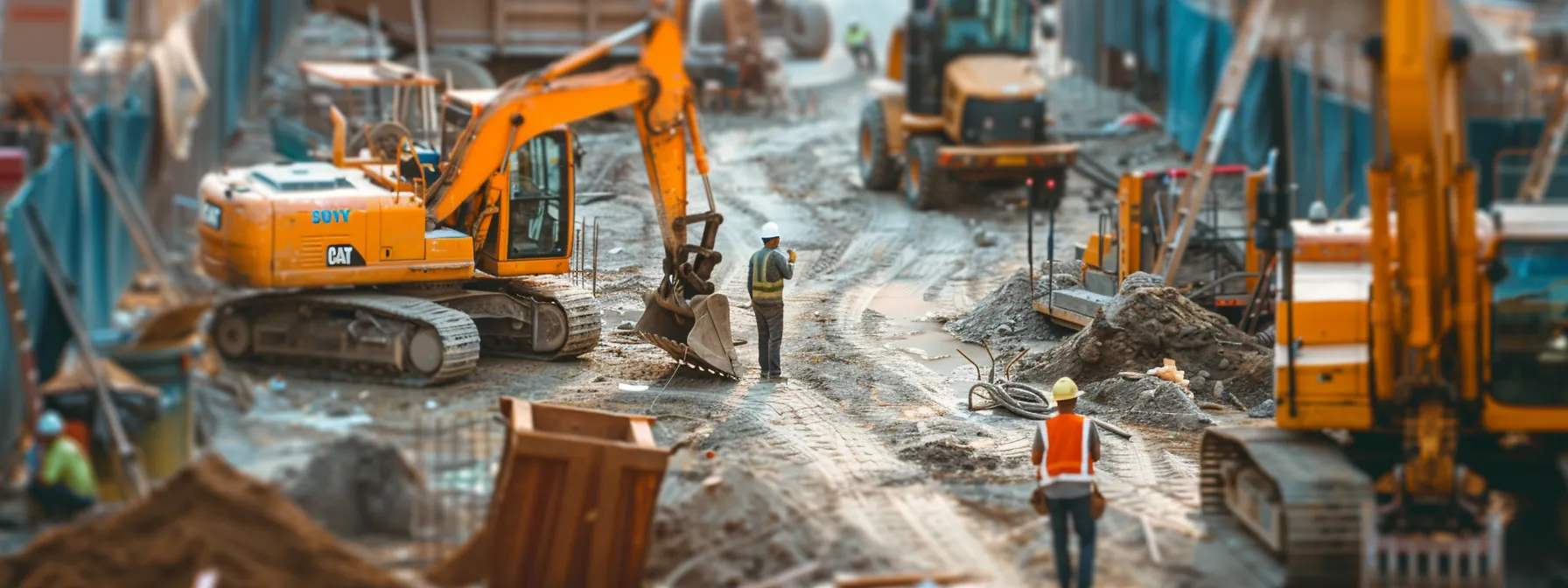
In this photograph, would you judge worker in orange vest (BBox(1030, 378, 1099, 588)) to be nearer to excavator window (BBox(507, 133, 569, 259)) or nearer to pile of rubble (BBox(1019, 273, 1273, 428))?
pile of rubble (BBox(1019, 273, 1273, 428))

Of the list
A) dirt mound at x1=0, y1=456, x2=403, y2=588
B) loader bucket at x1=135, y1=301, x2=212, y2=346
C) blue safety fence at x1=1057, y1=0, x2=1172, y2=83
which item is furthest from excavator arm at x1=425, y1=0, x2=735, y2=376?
blue safety fence at x1=1057, y1=0, x2=1172, y2=83

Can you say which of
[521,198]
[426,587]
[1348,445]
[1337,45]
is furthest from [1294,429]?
[521,198]

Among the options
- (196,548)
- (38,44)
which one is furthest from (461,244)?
(196,548)

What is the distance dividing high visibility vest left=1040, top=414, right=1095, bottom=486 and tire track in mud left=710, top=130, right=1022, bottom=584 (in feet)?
2.37

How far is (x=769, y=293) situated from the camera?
15.7 meters

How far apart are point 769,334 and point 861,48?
24.7 meters

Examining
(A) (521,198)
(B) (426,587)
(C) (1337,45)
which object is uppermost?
(C) (1337,45)

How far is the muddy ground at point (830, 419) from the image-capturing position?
11.0 metres

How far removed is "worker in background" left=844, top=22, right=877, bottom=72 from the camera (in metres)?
Answer: 39.6

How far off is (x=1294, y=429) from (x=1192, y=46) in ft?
53.5

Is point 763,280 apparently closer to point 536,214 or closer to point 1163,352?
point 536,214

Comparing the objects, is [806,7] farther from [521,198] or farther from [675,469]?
[675,469]

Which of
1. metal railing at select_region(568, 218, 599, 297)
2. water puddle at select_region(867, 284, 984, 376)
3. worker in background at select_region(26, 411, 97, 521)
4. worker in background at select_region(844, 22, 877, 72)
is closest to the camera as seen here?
worker in background at select_region(26, 411, 97, 521)

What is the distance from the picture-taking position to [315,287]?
15.0m
